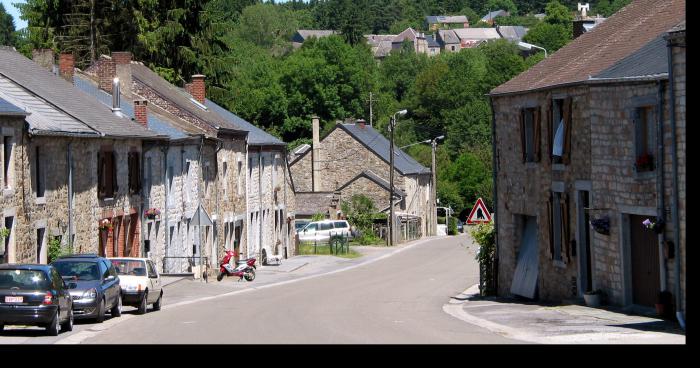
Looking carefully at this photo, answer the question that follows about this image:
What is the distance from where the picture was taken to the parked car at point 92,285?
22.7 m

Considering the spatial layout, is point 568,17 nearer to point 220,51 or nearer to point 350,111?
point 350,111

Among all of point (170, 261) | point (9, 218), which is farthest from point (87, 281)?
point (170, 261)

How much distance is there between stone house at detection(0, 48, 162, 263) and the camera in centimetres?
2831

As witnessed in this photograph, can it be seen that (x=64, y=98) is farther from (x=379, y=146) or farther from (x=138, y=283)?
(x=379, y=146)

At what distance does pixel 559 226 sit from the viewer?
27.7 m

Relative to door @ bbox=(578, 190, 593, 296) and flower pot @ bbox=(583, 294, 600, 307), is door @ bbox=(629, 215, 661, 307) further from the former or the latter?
door @ bbox=(578, 190, 593, 296)

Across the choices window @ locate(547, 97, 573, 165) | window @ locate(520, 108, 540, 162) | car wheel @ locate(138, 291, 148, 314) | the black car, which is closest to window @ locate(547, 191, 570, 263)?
window @ locate(547, 97, 573, 165)

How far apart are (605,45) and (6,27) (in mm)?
52036

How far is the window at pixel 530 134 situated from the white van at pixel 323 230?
39.3 meters

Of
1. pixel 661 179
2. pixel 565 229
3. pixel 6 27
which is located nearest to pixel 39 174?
pixel 565 229

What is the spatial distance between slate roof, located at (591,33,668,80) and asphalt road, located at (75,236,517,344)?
5.74 m

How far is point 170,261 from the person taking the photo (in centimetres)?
4216

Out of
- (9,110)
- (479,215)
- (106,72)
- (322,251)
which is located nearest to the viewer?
(9,110)
